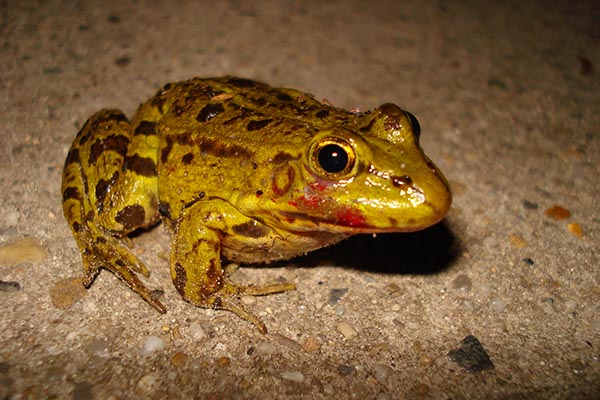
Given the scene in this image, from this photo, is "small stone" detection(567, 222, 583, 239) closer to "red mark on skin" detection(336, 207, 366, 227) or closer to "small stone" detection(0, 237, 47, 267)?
"red mark on skin" detection(336, 207, 366, 227)

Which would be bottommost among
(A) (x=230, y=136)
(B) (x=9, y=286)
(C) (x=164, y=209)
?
(B) (x=9, y=286)

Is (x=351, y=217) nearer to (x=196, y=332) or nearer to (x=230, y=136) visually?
A: (x=230, y=136)

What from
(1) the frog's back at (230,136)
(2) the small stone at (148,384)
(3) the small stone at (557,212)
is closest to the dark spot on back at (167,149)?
(1) the frog's back at (230,136)


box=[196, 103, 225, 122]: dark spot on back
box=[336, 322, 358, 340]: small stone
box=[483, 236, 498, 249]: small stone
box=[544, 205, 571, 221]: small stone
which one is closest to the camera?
box=[336, 322, 358, 340]: small stone

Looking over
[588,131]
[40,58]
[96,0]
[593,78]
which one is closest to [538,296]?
[588,131]

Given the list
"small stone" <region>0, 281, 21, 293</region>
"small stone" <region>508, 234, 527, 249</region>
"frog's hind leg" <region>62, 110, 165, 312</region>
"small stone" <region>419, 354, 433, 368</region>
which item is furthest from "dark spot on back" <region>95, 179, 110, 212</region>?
"small stone" <region>508, 234, 527, 249</region>

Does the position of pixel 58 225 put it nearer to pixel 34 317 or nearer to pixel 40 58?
pixel 34 317

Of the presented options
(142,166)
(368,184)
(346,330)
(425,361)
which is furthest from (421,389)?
(142,166)
